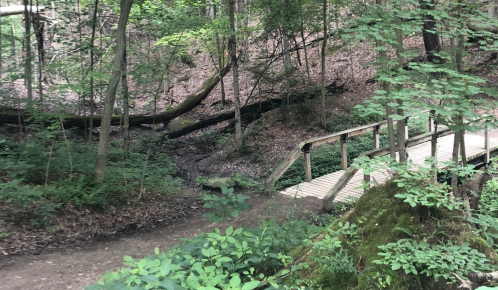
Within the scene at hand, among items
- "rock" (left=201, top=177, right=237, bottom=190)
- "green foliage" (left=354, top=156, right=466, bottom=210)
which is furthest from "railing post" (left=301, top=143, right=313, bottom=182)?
"green foliage" (left=354, top=156, right=466, bottom=210)

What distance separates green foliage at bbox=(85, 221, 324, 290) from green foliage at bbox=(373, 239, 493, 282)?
72cm

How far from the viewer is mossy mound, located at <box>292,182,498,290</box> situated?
6.89ft

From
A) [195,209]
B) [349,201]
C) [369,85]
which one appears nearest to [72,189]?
[195,209]

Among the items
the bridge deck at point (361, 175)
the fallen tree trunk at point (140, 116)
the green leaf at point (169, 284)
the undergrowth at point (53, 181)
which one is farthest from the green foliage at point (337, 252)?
the fallen tree trunk at point (140, 116)

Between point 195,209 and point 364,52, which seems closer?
point 195,209

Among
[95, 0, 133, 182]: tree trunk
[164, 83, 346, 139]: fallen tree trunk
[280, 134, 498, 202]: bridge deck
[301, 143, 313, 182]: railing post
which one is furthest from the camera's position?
[164, 83, 346, 139]: fallen tree trunk

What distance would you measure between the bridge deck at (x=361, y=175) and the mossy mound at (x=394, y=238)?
13.3 feet

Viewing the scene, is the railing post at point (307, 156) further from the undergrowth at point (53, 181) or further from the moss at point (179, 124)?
the moss at point (179, 124)

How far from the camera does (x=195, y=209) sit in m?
8.04

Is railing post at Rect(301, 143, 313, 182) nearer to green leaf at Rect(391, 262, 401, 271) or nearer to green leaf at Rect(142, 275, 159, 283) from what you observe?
green leaf at Rect(391, 262, 401, 271)

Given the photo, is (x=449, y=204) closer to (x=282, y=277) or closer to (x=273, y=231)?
(x=282, y=277)

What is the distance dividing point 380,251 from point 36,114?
7008 mm

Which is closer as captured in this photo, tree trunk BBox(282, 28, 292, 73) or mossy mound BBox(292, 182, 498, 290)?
mossy mound BBox(292, 182, 498, 290)

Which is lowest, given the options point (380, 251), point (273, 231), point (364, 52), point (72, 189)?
point (72, 189)
